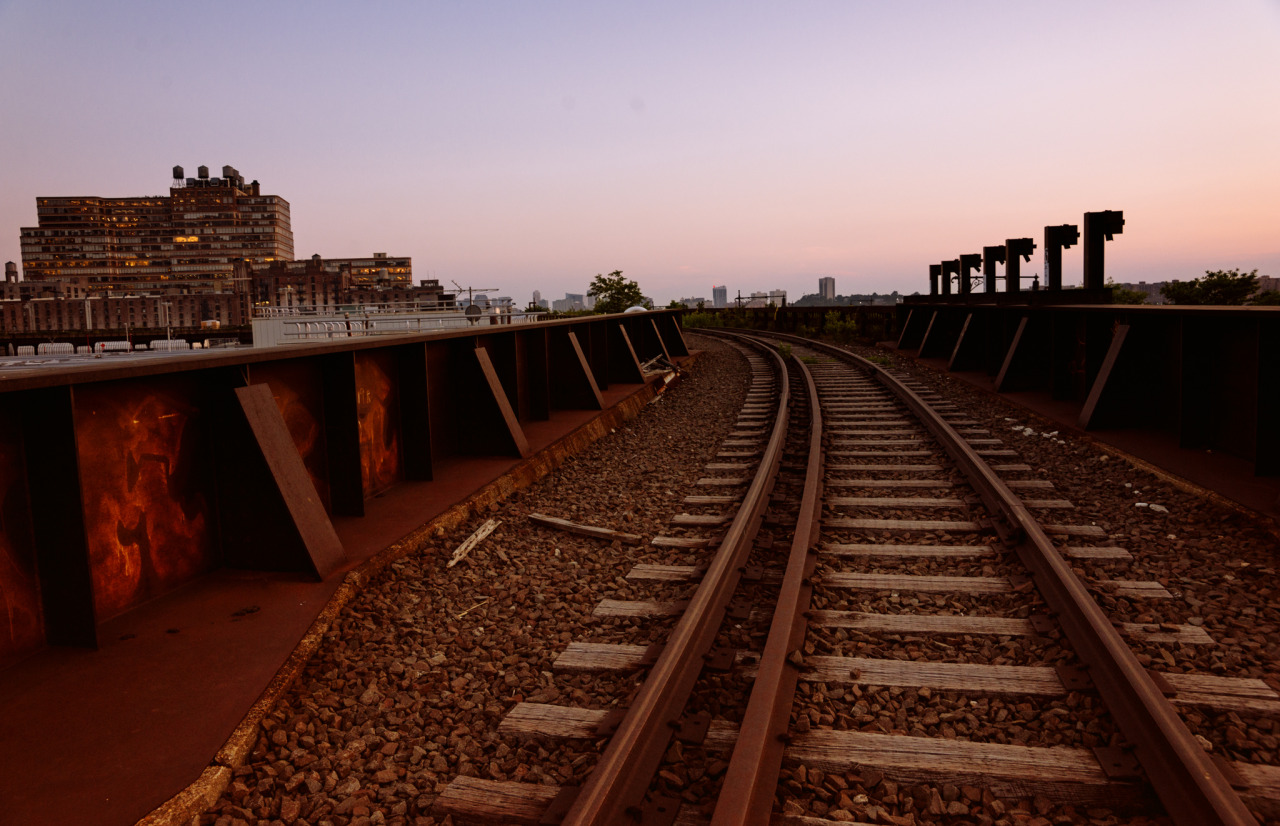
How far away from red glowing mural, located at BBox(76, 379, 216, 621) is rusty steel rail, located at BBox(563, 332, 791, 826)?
271 centimetres

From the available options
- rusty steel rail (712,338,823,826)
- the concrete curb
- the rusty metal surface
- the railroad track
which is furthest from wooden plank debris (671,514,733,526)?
the rusty metal surface

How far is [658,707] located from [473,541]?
8.99 feet

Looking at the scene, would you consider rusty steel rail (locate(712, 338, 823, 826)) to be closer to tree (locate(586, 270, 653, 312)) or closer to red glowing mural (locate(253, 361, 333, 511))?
red glowing mural (locate(253, 361, 333, 511))

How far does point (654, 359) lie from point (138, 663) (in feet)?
47.5

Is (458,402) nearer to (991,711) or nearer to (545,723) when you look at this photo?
(545,723)

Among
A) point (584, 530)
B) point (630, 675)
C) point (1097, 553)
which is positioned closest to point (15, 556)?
point (630, 675)

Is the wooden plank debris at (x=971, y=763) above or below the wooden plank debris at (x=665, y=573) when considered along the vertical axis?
below

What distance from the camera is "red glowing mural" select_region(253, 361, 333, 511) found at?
5.00 meters

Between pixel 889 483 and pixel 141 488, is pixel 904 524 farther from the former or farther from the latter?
pixel 141 488

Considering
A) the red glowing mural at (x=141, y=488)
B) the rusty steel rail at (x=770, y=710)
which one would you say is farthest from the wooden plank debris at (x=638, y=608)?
the red glowing mural at (x=141, y=488)

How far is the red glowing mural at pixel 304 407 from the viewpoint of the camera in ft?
16.4

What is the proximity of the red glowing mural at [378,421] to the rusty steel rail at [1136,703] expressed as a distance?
4.69m

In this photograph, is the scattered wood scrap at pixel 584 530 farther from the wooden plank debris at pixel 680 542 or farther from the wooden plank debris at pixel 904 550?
the wooden plank debris at pixel 904 550

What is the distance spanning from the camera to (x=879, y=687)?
348 cm
